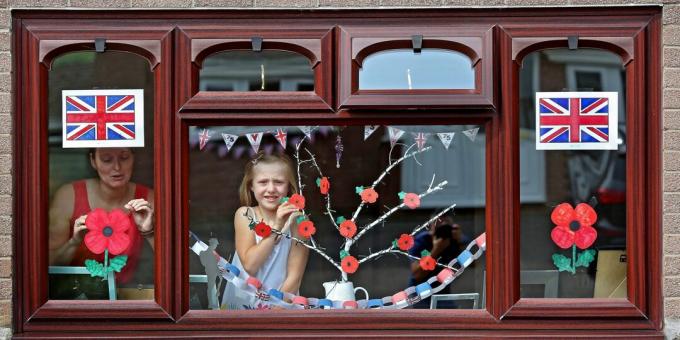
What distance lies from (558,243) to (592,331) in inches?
21.6

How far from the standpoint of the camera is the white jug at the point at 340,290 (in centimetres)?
588

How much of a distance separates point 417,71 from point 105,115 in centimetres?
186

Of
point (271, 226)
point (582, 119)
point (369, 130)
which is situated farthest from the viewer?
point (271, 226)

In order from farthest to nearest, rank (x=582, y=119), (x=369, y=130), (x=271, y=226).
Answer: (x=271, y=226)
(x=369, y=130)
(x=582, y=119)

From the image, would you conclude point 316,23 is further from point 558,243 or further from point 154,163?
point 558,243

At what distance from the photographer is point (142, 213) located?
584 centimetres

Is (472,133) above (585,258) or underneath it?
above

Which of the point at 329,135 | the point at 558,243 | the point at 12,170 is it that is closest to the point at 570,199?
the point at 558,243

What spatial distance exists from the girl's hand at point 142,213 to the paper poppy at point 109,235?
0.17 feet

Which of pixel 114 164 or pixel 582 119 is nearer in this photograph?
pixel 582 119

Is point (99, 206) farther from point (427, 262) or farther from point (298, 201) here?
point (427, 262)

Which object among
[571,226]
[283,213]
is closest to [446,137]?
[571,226]

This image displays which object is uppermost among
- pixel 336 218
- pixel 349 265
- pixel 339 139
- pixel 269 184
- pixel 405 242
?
pixel 339 139

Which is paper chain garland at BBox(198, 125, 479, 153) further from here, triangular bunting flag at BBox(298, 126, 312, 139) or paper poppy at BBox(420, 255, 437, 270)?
paper poppy at BBox(420, 255, 437, 270)
